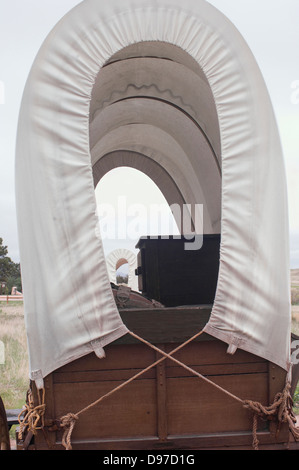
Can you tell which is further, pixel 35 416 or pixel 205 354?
pixel 205 354

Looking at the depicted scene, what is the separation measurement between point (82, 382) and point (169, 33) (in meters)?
1.79

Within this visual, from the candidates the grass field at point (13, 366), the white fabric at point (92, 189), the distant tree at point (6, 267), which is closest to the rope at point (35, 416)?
the white fabric at point (92, 189)

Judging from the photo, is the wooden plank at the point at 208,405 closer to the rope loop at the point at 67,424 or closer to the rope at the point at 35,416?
the rope loop at the point at 67,424

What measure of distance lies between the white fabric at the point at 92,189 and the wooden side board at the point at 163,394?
0.34ft

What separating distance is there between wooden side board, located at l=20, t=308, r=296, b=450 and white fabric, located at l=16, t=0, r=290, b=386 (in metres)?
0.10

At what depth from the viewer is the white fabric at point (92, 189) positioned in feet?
7.13

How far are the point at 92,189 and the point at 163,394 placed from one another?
1.06 metres

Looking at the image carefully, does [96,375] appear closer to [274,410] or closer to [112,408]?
[112,408]

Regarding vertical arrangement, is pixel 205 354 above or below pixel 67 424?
above

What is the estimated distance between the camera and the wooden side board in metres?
2.20

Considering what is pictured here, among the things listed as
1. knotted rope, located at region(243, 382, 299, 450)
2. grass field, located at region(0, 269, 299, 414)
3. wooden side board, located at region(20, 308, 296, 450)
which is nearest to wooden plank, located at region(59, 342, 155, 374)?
wooden side board, located at region(20, 308, 296, 450)

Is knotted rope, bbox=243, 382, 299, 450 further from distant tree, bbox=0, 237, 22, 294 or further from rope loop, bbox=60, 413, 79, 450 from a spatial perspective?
distant tree, bbox=0, 237, 22, 294

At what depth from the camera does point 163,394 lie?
7.29 ft

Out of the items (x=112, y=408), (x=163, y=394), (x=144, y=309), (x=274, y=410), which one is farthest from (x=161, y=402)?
(x=274, y=410)
